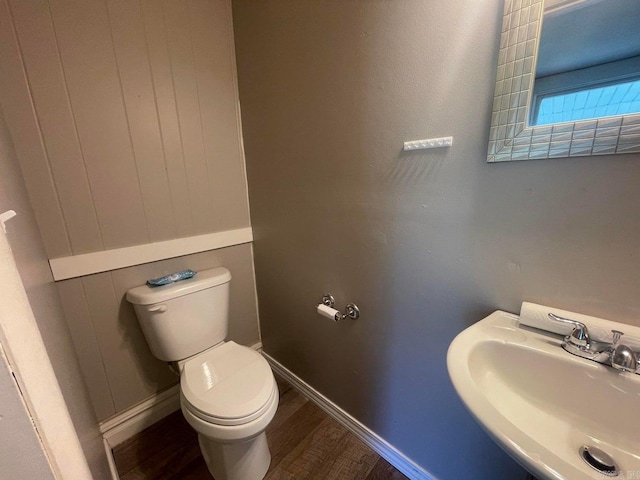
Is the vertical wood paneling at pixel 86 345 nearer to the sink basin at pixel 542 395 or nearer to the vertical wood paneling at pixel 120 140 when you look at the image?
the vertical wood paneling at pixel 120 140

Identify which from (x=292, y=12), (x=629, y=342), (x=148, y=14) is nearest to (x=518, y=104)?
(x=629, y=342)

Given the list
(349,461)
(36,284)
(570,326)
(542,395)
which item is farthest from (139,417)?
(570,326)

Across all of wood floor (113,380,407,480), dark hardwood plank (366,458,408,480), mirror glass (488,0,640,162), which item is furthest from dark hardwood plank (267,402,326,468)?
mirror glass (488,0,640,162)

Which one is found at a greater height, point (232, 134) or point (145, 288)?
point (232, 134)

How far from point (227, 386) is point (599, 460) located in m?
1.09

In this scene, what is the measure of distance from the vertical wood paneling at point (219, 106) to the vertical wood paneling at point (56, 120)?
1.69 ft

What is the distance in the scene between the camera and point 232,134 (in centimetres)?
149

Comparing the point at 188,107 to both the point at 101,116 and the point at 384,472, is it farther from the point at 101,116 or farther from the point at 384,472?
the point at 384,472

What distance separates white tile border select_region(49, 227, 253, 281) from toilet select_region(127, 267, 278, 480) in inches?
5.6

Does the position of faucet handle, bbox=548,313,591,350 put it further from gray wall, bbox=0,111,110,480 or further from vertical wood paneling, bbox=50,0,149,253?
vertical wood paneling, bbox=50,0,149,253

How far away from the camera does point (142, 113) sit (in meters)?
1.19

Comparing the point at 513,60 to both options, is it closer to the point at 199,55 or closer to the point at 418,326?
the point at 418,326

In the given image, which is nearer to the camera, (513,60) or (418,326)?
(513,60)

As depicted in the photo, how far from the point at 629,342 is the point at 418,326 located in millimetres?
525
